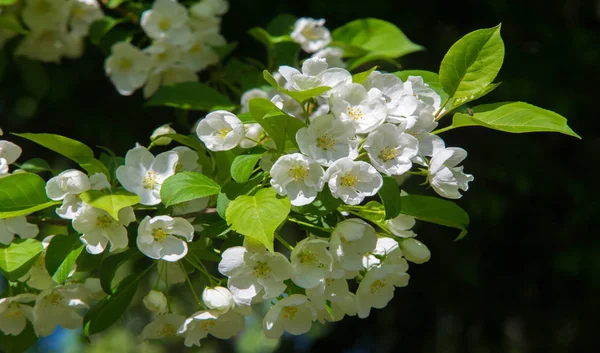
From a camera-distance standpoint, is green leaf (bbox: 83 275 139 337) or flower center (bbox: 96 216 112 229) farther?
green leaf (bbox: 83 275 139 337)

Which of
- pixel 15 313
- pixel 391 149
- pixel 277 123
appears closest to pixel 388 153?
pixel 391 149

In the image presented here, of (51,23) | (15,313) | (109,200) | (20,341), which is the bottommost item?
(20,341)

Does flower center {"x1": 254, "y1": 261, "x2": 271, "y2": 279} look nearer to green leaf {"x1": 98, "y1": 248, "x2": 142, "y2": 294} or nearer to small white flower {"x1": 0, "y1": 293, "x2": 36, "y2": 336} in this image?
green leaf {"x1": 98, "y1": 248, "x2": 142, "y2": 294}

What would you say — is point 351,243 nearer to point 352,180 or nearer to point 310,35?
point 352,180

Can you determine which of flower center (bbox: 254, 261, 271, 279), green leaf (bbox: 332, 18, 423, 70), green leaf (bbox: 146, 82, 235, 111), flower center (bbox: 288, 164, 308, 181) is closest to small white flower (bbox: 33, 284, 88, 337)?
flower center (bbox: 254, 261, 271, 279)

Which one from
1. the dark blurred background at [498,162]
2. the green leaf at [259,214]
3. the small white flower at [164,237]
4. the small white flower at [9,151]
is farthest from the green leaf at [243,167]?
the dark blurred background at [498,162]

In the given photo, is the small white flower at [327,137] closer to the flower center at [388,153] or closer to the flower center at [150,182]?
the flower center at [388,153]

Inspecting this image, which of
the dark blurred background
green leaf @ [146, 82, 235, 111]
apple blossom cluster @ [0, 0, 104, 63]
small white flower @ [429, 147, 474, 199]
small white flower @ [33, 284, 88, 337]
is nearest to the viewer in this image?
small white flower @ [429, 147, 474, 199]
